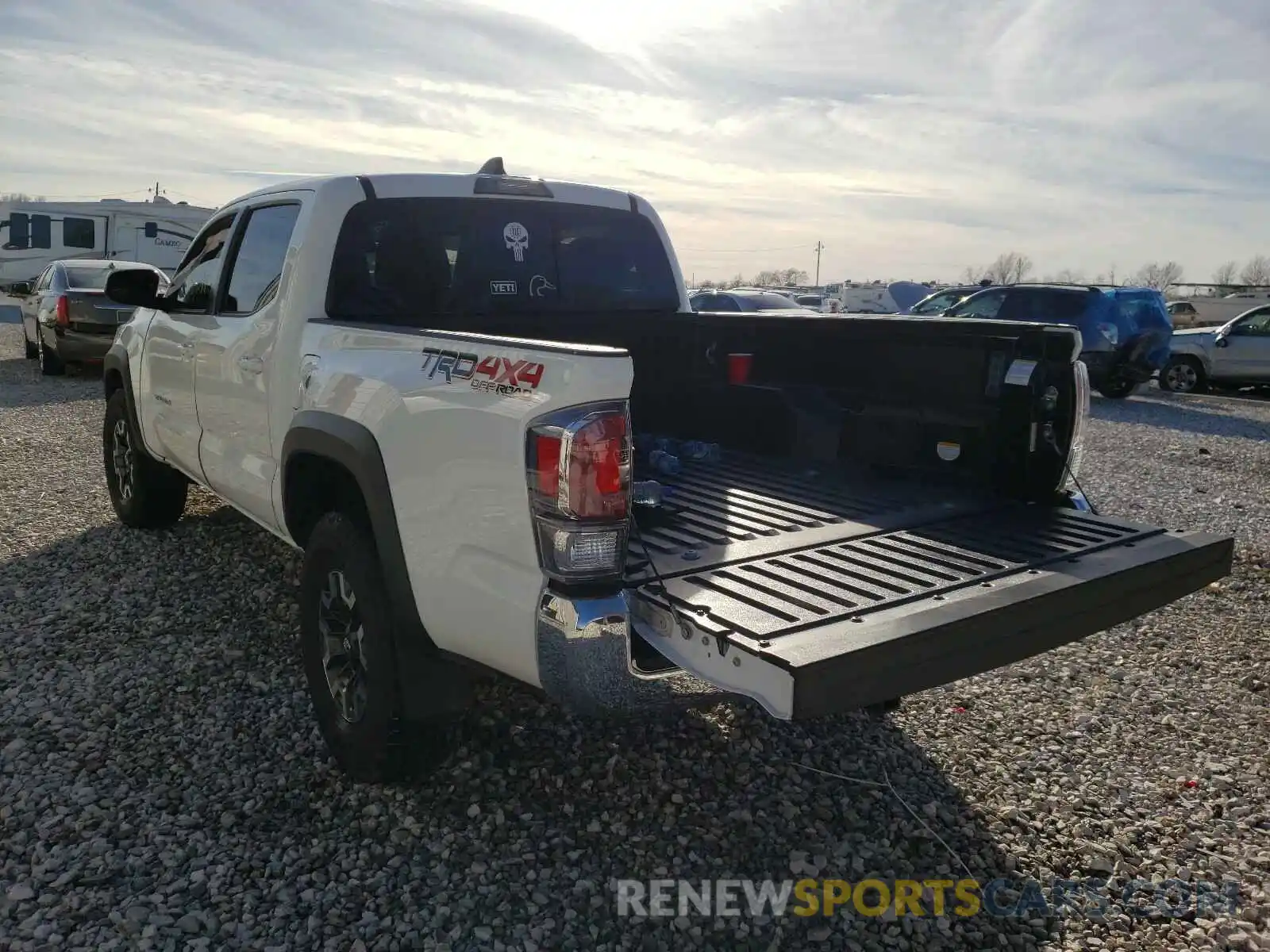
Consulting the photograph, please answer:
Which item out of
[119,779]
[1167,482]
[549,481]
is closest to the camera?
[549,481]

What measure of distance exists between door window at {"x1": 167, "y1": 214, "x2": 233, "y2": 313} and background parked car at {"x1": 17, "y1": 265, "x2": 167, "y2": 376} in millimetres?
8770

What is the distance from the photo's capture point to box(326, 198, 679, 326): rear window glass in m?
3.92

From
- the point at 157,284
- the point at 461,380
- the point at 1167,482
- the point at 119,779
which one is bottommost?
the point at 119,779

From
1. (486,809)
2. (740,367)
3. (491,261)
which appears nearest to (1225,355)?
(740,367)

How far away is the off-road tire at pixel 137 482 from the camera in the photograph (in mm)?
6059

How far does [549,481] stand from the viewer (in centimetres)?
246

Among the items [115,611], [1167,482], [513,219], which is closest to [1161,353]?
[1167,482]

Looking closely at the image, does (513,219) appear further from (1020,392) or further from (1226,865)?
(1226,865)

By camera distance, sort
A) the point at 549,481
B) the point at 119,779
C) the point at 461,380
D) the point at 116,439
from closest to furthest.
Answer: the point at 549,481 → the point at 461,380 → the point at 119,779 → the point at 116,439

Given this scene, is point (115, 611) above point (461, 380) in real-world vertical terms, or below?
below

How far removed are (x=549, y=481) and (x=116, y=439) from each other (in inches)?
195

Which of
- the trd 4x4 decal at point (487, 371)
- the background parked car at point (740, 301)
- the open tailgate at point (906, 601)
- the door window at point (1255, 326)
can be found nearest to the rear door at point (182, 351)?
the trd 4x4 decal at point (487, 371)

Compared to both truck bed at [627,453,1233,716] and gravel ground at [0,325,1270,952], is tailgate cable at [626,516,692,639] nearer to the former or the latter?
truck bed at [627,453,1233,716]

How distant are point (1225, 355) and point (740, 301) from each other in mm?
8777
